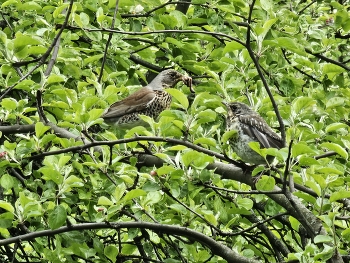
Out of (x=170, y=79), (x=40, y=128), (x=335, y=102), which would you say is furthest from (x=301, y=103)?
(x=170, y=79)

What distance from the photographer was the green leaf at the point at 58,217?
12.2 ft

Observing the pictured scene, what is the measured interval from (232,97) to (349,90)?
109 centimetres

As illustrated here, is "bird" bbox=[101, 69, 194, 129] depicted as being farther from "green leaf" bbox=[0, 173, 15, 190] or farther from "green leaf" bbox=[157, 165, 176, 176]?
"green leaf" bbox=[157, 165, 176, 176]

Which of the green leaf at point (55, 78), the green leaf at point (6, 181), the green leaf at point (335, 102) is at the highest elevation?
the green leaf at point (55, 78)

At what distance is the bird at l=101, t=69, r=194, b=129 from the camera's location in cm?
652

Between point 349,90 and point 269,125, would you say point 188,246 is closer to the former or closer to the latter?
point 269,125

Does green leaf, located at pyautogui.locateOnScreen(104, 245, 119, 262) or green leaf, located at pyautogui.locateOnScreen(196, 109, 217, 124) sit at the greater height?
green leaf, located at pyautogui.locateOnScreen(196, 109, 217, 124)

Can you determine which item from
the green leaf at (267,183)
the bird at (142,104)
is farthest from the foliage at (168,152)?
the bird at (142,104)

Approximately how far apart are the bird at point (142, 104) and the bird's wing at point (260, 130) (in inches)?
39.4

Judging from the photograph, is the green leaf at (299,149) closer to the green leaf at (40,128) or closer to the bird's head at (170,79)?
the green leaf at (40,128)

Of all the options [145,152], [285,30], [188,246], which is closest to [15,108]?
[145,152]

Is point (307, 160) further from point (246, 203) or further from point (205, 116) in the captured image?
point (246, 203)

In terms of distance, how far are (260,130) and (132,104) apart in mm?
1913

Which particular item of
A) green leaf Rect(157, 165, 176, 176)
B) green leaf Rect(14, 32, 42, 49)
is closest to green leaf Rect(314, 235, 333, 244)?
green leaf Rect(157, 165, 176, 176)
